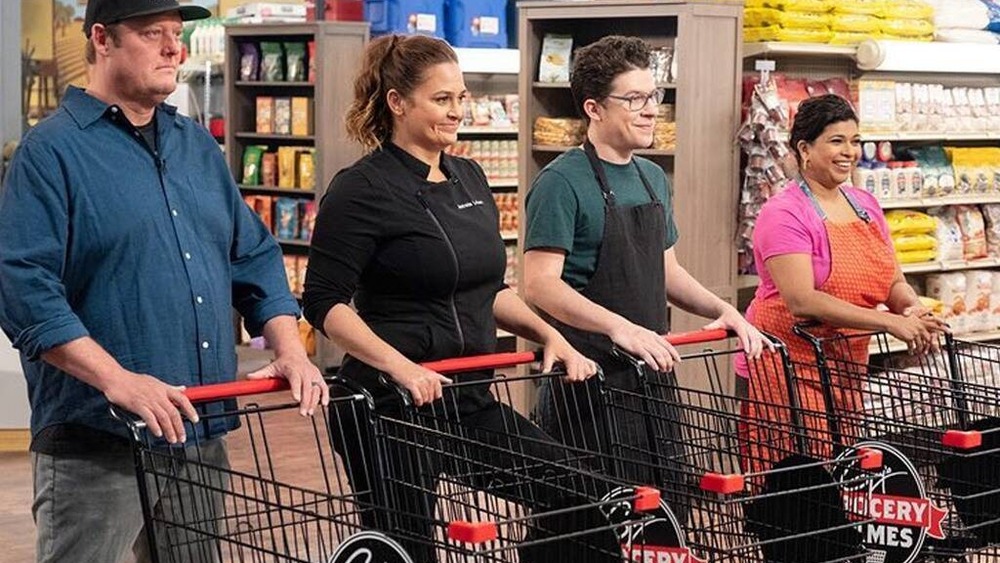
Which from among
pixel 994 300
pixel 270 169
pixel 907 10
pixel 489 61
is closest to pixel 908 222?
pixel 994 300

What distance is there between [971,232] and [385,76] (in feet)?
17.5

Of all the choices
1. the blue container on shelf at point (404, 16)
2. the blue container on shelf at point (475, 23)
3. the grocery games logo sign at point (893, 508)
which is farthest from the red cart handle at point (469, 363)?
the blue container on shelf at point (475, 23)

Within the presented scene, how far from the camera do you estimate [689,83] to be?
718cm

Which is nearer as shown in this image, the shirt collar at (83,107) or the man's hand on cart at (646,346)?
the shirt collar at (83,107)

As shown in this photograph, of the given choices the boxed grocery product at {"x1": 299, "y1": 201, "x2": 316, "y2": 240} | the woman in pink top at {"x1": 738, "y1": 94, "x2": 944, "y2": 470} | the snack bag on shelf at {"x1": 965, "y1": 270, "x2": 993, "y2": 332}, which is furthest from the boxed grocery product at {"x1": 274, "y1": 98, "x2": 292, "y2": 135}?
the woman in pink top at {"x1": 738, "y1": 94, "x2": 944, "y2": 470}

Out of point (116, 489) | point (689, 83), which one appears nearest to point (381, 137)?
point (116, 489)

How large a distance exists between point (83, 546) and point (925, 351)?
2.36 meters

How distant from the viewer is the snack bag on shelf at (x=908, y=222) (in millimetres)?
7891

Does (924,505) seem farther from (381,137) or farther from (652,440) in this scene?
(381,137)

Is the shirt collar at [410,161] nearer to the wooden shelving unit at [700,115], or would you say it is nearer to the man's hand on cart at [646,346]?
the man's hand on cart at [646,346]

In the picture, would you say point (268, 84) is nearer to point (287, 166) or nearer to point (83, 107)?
point (287, 166)

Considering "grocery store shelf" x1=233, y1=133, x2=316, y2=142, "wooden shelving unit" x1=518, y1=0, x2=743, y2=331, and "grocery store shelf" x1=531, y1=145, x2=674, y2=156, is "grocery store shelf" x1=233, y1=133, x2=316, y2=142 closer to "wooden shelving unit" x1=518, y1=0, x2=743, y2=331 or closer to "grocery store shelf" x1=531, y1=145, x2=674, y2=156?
"grocery store shelf" x1=531, y1=145, x2=674, y2=156

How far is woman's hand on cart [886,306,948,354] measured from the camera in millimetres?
4391

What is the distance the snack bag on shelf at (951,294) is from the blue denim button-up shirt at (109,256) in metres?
5.59
